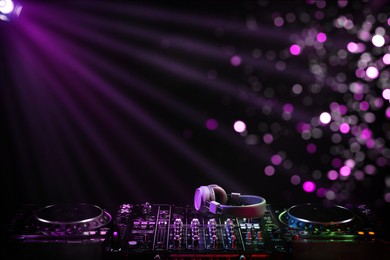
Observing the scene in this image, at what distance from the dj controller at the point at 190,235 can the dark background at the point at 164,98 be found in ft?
1.12

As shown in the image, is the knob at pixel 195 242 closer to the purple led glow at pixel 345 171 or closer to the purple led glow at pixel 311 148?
the purple led glow at pixel 311 148

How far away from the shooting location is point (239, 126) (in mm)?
2607

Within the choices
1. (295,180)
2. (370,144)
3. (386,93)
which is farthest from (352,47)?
(295,180)

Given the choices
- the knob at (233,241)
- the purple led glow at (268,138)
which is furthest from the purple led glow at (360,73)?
the knob at (233,241)

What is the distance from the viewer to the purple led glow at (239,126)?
8.54ft

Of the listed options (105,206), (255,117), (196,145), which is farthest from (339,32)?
(105,206)

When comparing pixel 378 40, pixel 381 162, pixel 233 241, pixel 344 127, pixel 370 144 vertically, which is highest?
pixel 378 40

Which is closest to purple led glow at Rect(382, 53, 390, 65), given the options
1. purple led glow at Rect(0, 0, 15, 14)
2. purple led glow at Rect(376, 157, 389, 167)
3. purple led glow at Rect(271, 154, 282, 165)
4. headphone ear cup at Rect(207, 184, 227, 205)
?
purple led glow at Rect(376, 157, 389, 167)

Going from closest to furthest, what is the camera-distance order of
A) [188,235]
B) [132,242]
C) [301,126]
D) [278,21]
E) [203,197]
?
[132,242] < [188,235] < [203,197] < [278,21] < [301,126]

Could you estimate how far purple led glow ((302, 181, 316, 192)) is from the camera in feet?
Answer: 8.82

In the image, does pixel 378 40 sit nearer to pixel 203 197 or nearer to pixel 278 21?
pixel 278 21

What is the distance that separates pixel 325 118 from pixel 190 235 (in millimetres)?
1123

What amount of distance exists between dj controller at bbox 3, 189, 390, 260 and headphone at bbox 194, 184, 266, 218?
72mm

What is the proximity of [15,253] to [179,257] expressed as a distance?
71 centimetres
